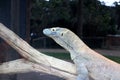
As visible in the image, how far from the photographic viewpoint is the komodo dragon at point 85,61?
317cm

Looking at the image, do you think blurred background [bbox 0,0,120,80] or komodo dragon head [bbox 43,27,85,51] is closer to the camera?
komodo dragon head [bbox 43,27,85,51]

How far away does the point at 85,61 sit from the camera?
10.6 ft

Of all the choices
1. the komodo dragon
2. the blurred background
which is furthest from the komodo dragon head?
the blurred background

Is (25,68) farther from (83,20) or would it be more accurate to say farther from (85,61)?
(83,20)

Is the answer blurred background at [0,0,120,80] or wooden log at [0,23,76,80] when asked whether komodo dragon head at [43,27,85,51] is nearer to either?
wooden log at [0,23,76,80]

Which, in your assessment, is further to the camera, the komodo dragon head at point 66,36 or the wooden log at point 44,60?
the wooden log at point 44,60

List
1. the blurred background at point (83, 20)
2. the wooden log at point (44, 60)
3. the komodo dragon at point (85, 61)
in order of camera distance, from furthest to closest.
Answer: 1. the blurred background at point (83, 20)
2. the wooden log at point (44, 60)
3. the komodo dragon at point (85, 61)

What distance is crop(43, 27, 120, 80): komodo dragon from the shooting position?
10.4 feet

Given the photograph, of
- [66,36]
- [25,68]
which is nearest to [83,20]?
[25,68]

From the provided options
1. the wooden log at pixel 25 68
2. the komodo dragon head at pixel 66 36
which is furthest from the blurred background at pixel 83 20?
the komodo dragon head at pixel 66 36

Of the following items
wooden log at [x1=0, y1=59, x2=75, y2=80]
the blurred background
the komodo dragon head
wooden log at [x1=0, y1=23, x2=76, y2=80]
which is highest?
the komodo dragon head

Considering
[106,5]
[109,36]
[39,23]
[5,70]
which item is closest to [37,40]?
[39,23]

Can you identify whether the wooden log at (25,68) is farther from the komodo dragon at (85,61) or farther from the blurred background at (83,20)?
the blurred background at (83,20)

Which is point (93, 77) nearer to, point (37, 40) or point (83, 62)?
point (83, 62)
